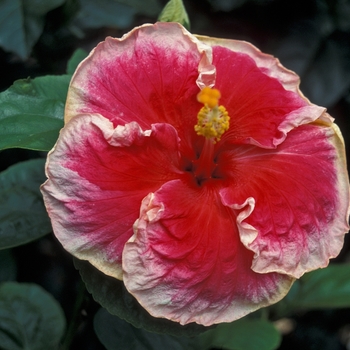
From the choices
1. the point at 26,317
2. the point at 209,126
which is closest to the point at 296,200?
the point at 209,126

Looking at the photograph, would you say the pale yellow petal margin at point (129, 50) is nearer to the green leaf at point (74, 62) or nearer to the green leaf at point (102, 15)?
the green leaf at point (74, 62)

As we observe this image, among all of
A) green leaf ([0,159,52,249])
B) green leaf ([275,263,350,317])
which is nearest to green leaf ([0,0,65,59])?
green leaf ([0,159,52,249])

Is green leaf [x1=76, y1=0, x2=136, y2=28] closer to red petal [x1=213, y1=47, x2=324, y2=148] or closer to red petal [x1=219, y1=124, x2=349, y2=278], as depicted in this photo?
red petal [x1=213, y1=47, x2=324, y2=148]

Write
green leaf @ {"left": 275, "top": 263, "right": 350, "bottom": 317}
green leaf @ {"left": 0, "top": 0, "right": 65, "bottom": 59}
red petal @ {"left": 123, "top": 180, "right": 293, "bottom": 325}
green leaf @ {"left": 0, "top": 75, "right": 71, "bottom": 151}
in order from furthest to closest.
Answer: green leaf @ {"left": 275, "top": 263, "right": 350, "bottom": 317}, green leaf @ {"left": 0, "top": 0, "right": 65, "bottom": 59}, green leaf @ {"left": 0, "top": 75, "right": 71, "bottom": 151}, red petal @ {"left": 123, "top": 180, "right": 293, "bottom": 325}

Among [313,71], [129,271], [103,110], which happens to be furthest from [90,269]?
[313,71]

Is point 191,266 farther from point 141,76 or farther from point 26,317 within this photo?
point 26,317

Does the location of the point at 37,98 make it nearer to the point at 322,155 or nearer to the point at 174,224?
the point at 174,224
